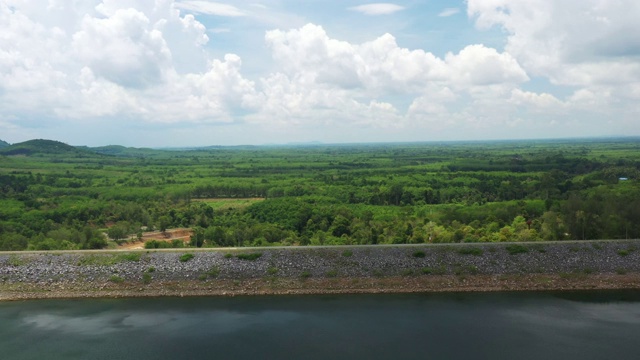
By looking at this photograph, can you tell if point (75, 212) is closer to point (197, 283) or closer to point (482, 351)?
point (197, 283)

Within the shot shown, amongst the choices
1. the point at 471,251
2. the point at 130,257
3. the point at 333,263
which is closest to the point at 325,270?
the point at 333,263

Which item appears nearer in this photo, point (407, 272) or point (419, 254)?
point (407, 272)

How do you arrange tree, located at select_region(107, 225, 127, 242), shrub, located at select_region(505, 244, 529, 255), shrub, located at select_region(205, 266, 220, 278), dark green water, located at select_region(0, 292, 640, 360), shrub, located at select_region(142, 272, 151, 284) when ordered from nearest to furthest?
dark green water, located at select_region(0, 292, 640, 360)
shrub, located at select_region(142, 272, 151, 284)
shrub, located at select_region(205, 266, 220, 278)
shrub, located at select_region(505, 244, 529, 255)
tree, located at select_region(107, 225, 127, 242)

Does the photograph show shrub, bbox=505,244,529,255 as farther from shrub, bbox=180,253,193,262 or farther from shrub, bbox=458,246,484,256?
shrub, bbox=180,253,193,262

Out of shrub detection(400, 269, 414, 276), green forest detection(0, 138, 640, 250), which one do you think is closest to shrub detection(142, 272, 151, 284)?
green forest detection(0, 138, 640, 250)

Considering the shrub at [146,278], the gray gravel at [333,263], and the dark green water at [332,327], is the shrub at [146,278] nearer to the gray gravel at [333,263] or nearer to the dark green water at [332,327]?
the gray gravel at [333,263]

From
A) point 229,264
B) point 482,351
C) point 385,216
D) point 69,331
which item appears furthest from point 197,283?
point 385,216

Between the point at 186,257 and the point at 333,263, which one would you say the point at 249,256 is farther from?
the point at 333,263

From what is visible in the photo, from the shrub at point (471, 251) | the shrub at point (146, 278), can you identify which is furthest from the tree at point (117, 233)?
the shrub at point (471, 251)
